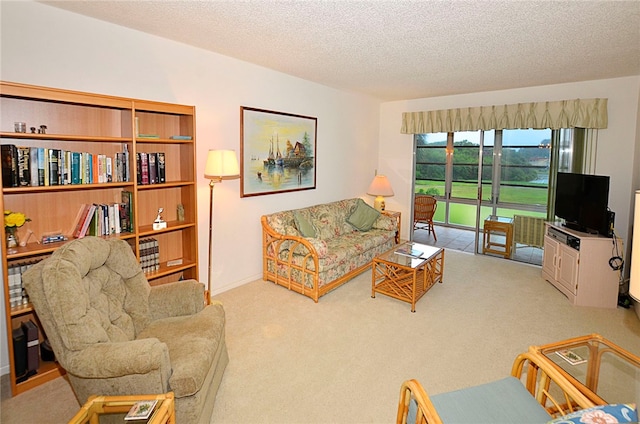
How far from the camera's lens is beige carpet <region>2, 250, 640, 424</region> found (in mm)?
2299

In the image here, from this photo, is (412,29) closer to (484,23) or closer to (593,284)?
(484,23)

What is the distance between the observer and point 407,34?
3.04 metres

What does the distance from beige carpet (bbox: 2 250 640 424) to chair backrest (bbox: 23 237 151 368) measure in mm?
683

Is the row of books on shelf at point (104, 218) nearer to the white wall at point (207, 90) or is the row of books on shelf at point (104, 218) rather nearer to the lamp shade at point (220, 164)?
the lamp shade at point (220, 164)

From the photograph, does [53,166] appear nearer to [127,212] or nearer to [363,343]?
[127,212]

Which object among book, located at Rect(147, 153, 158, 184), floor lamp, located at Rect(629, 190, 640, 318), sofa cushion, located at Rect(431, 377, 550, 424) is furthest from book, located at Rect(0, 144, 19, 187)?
floor lamp, located at Rect(629, 190, 640, 318)

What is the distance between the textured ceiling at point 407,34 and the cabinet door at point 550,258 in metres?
2.17

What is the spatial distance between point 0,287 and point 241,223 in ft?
7.41

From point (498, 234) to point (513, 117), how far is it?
6.15ft

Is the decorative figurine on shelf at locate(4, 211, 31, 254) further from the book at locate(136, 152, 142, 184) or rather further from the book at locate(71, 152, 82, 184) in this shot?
the book at locate(136, 152, 142, 184)

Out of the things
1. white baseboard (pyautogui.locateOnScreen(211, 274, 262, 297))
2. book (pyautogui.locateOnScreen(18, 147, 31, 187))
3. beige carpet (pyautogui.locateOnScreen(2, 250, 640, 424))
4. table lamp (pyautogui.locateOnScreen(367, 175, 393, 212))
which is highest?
book (pyautogui.locateOnScreen(18, 147, 31, 187))

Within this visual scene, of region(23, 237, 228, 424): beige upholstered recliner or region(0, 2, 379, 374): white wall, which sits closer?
region(23, 237, 228, 424): beige upholstered recliner

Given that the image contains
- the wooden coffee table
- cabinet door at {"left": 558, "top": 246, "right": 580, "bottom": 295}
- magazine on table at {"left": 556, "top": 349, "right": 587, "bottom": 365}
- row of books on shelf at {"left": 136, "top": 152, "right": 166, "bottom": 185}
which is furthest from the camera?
cabinet door at {"left": 558, "top": 246, "right": 580, "bottom": 295}

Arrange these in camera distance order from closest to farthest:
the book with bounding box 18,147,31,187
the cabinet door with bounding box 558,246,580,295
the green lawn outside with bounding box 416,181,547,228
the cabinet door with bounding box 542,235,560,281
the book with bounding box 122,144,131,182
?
1. the book with bounding box 18,147,31,187
2. the book with bounding box 122,144,131,182
3. the cabinet door with bounding box 558,246,580,295
4. the cabinet door with bounding box 542,235,560,281
5. the green lawn outside with bounding box 416,181,547,228
